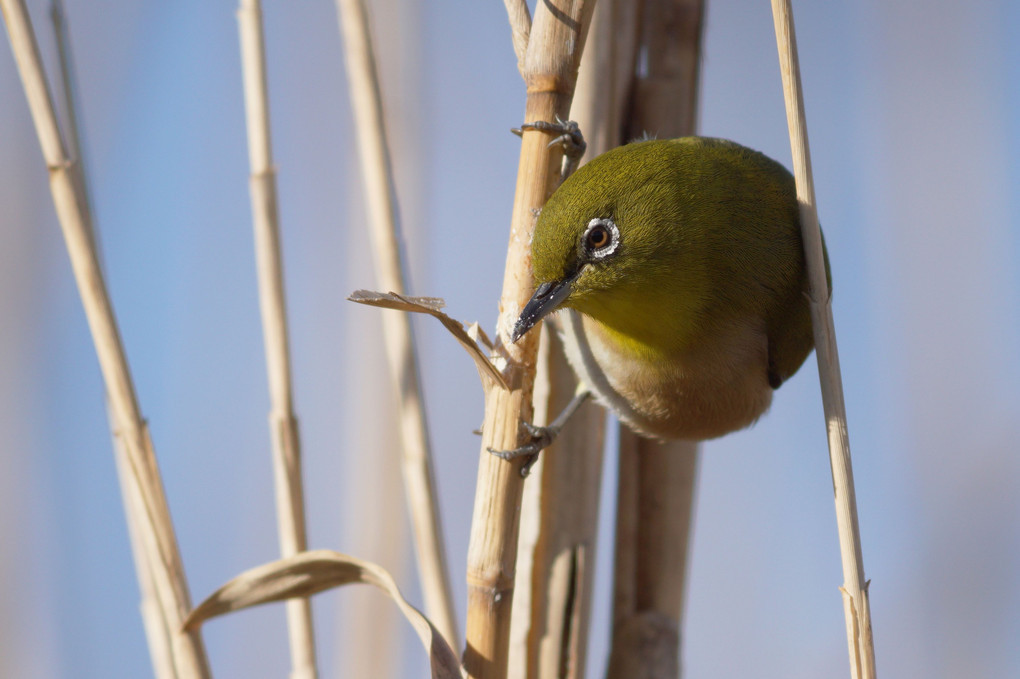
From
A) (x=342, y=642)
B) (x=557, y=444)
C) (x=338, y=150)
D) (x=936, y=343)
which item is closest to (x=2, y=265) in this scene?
(x=338, y=150)

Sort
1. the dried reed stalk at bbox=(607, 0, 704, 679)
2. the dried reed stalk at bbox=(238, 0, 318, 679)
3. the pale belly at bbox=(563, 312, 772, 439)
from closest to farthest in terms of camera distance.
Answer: the dried reed stalk at bbox=(238, 0, 318, 679) < the pale belly at bbox=(563, 312, 772, 439) < the dried reed stalk at bbox=(607, 0, 704, 679)

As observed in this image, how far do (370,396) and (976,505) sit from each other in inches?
63.5

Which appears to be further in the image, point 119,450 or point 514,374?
point 119,450

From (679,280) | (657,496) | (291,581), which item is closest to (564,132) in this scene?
(679,280)

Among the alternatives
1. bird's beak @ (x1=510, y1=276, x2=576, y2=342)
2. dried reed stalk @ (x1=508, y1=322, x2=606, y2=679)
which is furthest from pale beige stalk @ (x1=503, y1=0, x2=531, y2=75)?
dried reed stalk @ (x1=508, y1=322, x2=606, y2=679)

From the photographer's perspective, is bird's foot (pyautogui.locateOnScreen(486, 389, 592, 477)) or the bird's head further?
the bird's head

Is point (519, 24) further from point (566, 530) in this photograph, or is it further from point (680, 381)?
point (566, 530)

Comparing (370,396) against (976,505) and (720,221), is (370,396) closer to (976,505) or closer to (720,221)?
(720,221)

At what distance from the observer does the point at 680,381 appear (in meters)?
1.66

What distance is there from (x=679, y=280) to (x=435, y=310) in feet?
2.00

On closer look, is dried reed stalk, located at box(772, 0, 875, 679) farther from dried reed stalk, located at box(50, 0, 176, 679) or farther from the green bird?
dried reed stalk, located at box(50, 0, 176, 679)

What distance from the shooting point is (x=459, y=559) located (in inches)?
97.5

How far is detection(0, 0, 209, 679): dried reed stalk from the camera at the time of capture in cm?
132

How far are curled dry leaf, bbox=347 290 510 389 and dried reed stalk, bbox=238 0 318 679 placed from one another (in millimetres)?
475
